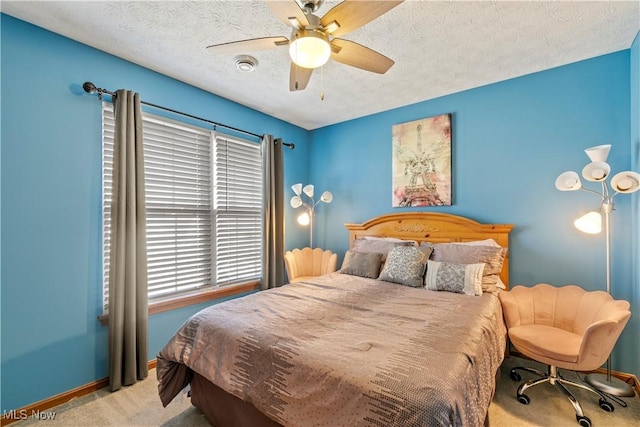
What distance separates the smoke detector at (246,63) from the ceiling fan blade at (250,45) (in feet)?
2.33

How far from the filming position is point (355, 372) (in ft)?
3.92

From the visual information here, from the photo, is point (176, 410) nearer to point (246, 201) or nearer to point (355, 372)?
point (355, 372)

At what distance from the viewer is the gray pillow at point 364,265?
2920mm

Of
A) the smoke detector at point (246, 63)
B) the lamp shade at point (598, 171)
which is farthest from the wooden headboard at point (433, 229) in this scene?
the smoke detector at point (246, 63)

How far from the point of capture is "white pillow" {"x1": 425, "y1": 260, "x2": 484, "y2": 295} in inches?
91.7

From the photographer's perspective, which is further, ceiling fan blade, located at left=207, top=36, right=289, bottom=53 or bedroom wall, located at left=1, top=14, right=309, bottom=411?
bedroom wall, located at left=1, top=14, right=309, bottom=411

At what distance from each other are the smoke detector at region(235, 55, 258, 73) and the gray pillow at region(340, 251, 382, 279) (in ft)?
7.06

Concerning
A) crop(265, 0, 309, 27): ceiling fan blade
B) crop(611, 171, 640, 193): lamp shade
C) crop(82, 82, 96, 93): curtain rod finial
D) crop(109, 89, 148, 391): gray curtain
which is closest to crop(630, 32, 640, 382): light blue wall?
crop(611, 171, 640, 193): lamp shade

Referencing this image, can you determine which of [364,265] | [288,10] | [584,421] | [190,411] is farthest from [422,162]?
[190,411]

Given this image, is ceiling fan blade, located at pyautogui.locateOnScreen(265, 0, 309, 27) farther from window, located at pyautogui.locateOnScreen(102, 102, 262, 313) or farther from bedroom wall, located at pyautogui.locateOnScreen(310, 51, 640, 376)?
bedroom wall, located at pyautogui.locateOnScreen(310, 51, 640, 376)

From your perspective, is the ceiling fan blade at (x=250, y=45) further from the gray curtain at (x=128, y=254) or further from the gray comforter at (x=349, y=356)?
the gray comforter at (x=349, y=356)

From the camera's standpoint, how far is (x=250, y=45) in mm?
1707

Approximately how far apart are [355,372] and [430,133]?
284cm

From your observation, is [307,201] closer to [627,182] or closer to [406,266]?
[406,266]
